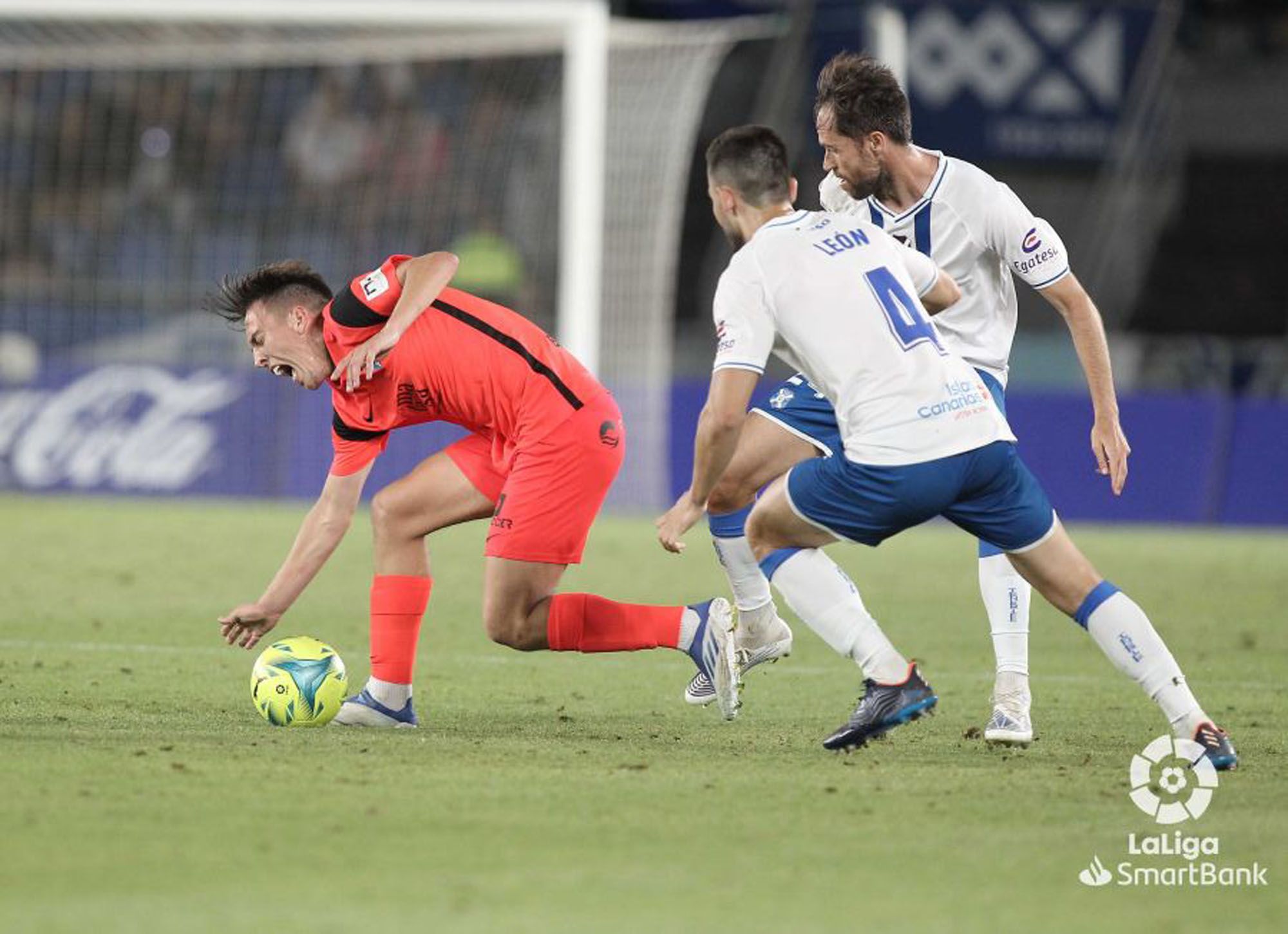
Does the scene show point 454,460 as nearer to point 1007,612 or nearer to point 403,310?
point 403,310

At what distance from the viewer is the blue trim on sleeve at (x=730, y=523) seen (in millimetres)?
6859

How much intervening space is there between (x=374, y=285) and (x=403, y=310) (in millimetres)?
165

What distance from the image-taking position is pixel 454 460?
21.9ft

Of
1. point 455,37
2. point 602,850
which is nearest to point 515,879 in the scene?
point 602,850

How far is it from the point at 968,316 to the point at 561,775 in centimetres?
222

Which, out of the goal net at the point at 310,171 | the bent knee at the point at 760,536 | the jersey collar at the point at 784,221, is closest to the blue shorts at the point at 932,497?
the bent knee at the point at 760,536

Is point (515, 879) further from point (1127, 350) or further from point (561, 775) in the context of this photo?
point (1127, 350)

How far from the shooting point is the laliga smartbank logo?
4.33 m

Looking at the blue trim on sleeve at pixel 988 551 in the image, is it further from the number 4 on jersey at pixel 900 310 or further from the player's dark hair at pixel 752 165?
the player's dark hair at pixel 752 165

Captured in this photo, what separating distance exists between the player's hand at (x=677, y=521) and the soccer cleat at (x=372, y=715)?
128cm

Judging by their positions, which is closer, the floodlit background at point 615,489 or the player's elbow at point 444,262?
the floodlit background at point 615,489

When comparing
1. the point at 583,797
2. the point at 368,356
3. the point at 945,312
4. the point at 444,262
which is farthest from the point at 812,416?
the point at 583,797

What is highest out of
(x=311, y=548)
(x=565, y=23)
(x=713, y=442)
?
(x=565, y=23)

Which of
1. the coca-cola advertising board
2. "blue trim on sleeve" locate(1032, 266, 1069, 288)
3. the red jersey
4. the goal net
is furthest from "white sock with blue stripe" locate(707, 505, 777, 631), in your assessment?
the coca-cola advertising board
